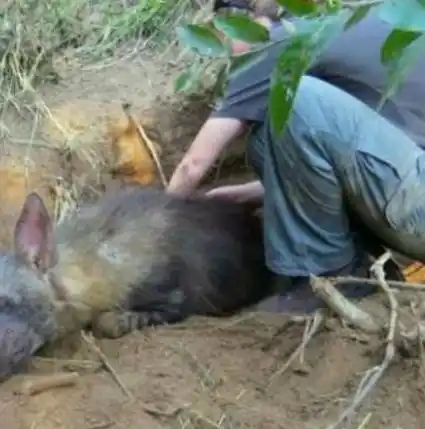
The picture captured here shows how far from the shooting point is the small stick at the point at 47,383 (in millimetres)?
2963

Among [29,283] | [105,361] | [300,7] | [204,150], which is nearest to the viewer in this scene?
[300,7]

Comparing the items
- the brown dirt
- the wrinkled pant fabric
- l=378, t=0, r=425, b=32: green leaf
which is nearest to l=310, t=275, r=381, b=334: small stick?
the brown dirt

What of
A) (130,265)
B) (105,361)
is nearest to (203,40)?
(105,361)

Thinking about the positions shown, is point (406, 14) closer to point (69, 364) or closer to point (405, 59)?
point (405, 59)

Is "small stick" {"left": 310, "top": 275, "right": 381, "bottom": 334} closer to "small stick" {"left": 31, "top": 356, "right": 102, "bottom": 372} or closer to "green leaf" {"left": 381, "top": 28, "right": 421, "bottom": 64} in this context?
"small stick" {"left": 31, "top": 356, "right": 102, "bottom": 372}

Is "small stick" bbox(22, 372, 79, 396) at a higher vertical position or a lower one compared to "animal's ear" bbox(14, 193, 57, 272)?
lower

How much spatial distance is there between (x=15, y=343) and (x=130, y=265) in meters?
0.71

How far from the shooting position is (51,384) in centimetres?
302

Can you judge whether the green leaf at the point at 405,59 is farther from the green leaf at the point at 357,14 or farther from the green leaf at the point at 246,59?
the green leaf at the point at 246,59

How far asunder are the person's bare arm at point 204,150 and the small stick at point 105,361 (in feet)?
2.91

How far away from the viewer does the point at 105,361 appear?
128 inches

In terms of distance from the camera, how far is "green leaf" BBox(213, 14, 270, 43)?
1.35m

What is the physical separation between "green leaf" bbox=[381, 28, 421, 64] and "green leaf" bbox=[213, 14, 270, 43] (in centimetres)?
22

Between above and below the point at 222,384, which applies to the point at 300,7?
above
